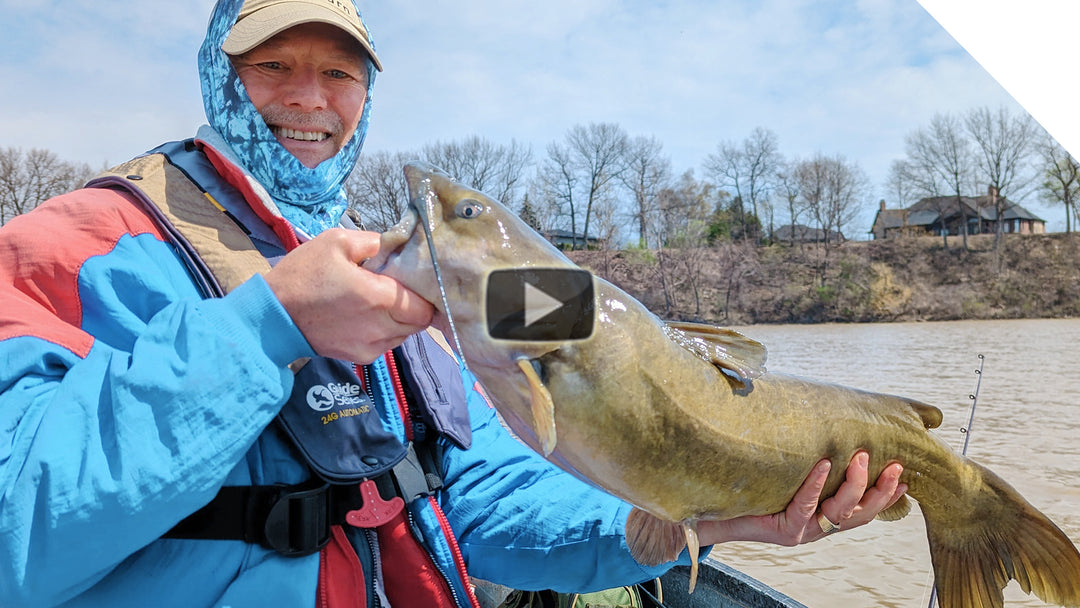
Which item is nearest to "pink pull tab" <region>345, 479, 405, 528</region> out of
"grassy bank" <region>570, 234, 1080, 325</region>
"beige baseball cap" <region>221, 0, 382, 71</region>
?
"beige baseball cap" <region>221, 0, 382, 71</region>

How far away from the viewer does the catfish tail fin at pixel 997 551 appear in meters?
2.23

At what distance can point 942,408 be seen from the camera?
1706 cm

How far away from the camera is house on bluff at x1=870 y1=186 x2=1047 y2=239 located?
52000 millimetres

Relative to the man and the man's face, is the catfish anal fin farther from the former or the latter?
the man's face

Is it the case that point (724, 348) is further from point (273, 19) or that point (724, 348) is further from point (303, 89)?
point (273, 19)

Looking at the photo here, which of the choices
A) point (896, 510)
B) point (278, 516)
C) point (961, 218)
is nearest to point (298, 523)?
point (278, 516)

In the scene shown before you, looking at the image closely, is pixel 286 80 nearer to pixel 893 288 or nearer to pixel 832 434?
pixel 832 434

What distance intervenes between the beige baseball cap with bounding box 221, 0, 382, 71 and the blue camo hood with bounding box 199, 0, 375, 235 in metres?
0.10

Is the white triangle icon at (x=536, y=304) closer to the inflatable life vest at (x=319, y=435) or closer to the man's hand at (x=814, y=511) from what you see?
the inflatable life vest at (x=319, y=435)

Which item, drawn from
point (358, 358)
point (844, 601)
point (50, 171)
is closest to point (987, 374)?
point (844, 601)

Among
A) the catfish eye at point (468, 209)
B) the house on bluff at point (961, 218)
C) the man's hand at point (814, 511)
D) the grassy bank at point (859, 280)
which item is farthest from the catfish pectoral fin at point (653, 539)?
the house on bluff at point (961, 218)

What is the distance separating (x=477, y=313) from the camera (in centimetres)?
149

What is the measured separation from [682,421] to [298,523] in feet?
3.29

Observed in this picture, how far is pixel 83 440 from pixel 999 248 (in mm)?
56874
